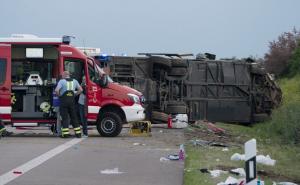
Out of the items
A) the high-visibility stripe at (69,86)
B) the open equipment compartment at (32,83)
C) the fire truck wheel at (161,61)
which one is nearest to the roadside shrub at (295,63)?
the fire truck wheel at (161,61)

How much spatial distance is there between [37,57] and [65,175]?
26.3ft

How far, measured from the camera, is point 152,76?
25719 mm

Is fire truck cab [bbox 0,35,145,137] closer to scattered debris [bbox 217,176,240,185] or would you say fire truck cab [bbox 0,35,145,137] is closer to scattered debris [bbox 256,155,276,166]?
scattered debris [bbox 256,155,276,166]

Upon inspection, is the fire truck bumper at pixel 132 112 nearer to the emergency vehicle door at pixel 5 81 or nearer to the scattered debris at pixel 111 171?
the emergency vehicle door at pixel 5 81

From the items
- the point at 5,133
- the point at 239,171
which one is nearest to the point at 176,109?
the point at 5,133

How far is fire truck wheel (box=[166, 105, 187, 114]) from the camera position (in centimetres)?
2523

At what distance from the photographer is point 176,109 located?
25219 millimetres

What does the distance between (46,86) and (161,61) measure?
741cm

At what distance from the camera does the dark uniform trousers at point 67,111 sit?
1798 cm

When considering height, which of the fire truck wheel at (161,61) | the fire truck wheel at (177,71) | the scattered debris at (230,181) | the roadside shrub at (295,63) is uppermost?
the roadside shrub at (295,63)

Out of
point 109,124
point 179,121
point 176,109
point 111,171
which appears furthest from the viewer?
point 176,109

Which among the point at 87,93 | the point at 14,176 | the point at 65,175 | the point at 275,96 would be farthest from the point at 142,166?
the point at 275,96

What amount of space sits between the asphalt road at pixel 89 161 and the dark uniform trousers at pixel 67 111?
0.42 metres

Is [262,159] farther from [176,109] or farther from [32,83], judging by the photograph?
[176,109]
